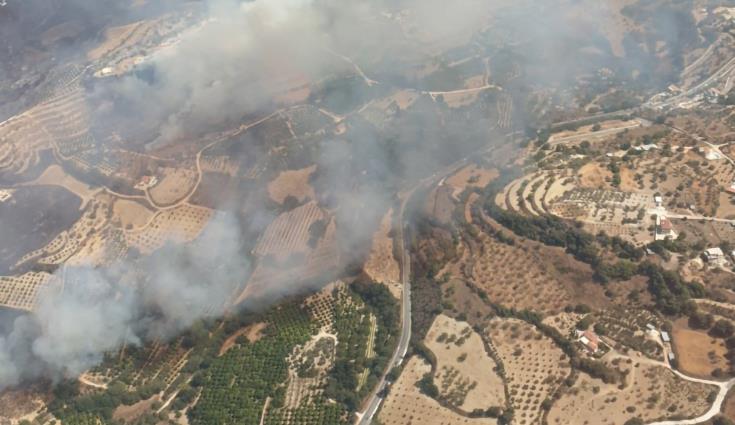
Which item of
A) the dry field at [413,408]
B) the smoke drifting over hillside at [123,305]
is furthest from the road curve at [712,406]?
the smoke drifting over hillside at [123,305]

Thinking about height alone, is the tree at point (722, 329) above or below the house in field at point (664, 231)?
below

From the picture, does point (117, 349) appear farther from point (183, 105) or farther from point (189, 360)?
point (183, 105)

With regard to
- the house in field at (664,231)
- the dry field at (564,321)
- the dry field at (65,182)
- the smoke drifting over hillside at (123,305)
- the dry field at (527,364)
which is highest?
the dry field at (65,182)

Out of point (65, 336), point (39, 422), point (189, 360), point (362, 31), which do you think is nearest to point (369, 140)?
point (362, 31)

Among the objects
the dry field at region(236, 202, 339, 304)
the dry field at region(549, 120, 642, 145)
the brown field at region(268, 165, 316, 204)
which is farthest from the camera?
the dry field at region(549, 120, 642, 145)

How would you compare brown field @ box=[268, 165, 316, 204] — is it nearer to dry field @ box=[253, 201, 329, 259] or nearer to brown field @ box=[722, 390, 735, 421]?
dry field @ box=[253, 201, 329, 259]

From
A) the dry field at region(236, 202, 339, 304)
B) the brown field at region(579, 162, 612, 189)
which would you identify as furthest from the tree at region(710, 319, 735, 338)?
the dry field at region(236, 202, 339, 304)

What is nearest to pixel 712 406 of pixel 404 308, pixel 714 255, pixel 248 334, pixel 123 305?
pixel 714 255

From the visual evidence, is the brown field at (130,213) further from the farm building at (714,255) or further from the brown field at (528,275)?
the farm building at (714,255)
